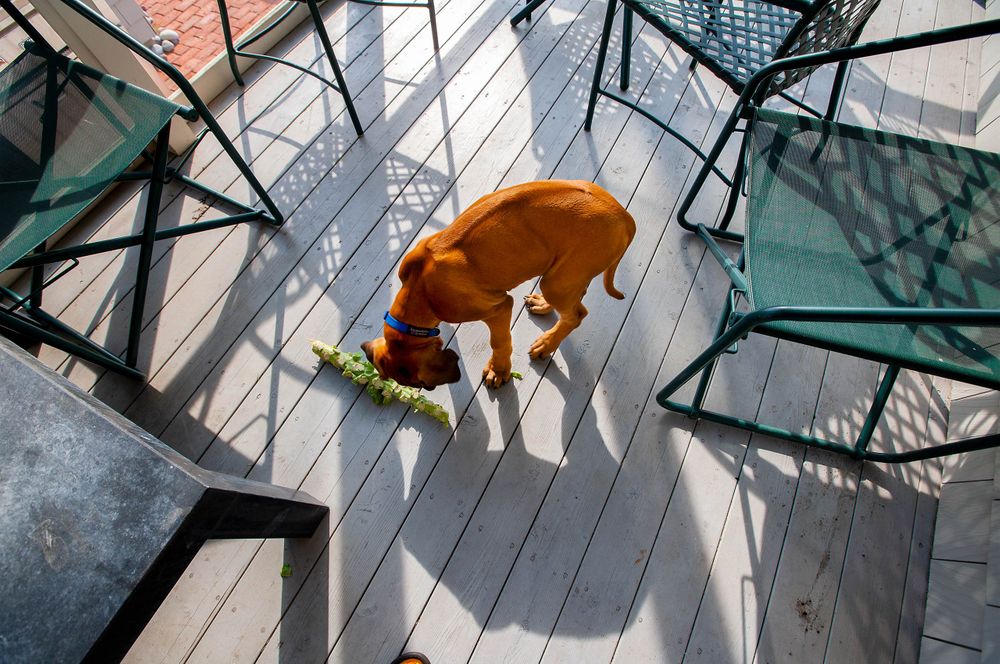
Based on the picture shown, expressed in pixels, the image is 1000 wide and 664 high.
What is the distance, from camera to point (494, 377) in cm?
192

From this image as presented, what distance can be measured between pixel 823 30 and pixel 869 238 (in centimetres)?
64

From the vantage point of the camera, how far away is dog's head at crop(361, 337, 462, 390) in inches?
60.0

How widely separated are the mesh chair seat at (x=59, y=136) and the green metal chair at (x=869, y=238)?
71.1 inches

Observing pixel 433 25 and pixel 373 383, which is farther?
pixel 433 25

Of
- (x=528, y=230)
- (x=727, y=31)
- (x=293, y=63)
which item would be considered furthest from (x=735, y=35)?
(x=293, y=63)

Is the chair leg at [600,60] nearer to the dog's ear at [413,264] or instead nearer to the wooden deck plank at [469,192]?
the wooden deck plank at [469,192]

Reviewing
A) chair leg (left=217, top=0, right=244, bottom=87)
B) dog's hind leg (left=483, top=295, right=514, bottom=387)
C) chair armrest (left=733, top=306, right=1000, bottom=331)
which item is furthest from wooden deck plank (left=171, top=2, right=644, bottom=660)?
chair armrest (left=733, top=306, right=1000, bottom=331)

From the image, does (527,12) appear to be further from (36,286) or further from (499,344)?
(36,286)

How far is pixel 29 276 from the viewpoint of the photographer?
2.25 metres

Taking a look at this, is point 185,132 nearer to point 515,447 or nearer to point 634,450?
point 515,447

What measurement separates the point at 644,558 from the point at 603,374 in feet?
2.09

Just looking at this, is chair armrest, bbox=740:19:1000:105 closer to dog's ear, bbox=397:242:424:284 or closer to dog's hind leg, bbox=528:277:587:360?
dog's hind leg, bbox=528:277:587:360

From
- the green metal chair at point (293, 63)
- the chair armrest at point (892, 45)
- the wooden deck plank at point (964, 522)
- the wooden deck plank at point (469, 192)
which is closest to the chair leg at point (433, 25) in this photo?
the green metal chair at point (293, 63)

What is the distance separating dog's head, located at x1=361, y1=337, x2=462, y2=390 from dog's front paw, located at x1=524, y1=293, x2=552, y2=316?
23.1 inches
